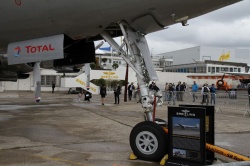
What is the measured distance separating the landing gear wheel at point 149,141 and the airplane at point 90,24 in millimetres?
502

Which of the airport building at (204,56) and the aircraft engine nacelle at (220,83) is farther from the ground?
the airport building at (204,56)

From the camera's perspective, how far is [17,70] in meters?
17.5

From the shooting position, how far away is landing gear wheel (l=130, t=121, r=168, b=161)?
5.87 meters

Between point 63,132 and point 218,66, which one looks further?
point 218,66

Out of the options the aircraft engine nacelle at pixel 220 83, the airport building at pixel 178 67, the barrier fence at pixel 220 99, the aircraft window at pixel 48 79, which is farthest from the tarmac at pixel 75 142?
the aircraft window at pixel 48 79

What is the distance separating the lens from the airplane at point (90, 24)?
6.05m

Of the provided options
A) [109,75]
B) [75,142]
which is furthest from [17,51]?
[109,75]

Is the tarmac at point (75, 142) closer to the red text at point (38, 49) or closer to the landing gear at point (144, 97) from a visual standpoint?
the landing gear at point (144, 97)

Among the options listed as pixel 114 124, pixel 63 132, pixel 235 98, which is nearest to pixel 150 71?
pixel 63 132

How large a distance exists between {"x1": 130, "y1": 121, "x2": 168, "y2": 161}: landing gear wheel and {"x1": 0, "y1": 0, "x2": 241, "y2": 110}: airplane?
0.50 meters

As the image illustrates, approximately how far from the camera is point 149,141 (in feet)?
19.6

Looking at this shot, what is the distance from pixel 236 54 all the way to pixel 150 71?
347 ft

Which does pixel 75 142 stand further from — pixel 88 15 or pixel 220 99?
pixel 220 99

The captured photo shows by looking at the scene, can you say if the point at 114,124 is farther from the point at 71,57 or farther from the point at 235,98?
the point at 235,98
